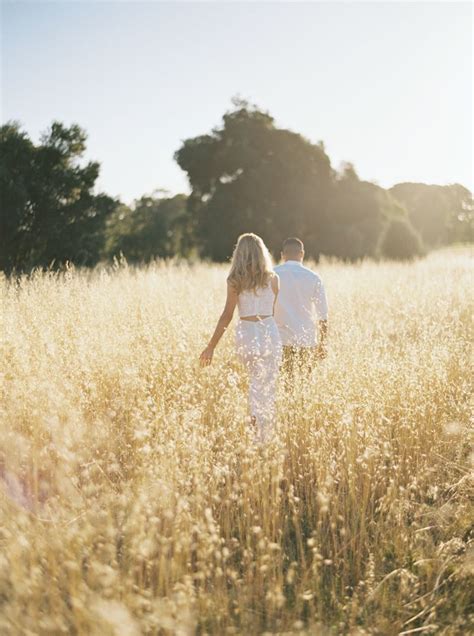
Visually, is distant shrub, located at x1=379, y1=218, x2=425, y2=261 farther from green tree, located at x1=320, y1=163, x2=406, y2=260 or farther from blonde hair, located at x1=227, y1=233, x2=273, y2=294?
blonde hair, located at x1=227, y1=233, x2=273, y2=294

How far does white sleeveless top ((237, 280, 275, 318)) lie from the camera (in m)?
4.32

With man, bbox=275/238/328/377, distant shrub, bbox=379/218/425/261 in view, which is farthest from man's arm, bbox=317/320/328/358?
distant shrub, bbox=379/218/425/261

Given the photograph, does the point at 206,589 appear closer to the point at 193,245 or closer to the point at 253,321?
the point at 253,321

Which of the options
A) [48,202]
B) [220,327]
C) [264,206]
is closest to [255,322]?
[220,327]

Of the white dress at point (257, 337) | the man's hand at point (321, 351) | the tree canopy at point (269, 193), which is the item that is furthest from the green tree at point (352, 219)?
the white dress at point (257, 337)

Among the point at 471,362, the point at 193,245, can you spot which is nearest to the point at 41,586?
the point at 471,362

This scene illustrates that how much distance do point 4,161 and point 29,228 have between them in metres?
1.76

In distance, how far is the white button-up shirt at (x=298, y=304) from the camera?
5141mm

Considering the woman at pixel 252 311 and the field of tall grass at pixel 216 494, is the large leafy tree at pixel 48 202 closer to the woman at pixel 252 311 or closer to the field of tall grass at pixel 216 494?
the field of tall grass at pixel 216 494

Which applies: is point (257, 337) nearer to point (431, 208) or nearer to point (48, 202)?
point (48, 202)

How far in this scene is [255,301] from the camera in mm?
4316

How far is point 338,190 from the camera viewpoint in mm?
26453

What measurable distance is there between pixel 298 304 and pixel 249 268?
107cm

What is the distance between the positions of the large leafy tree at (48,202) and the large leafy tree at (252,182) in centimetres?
1010
